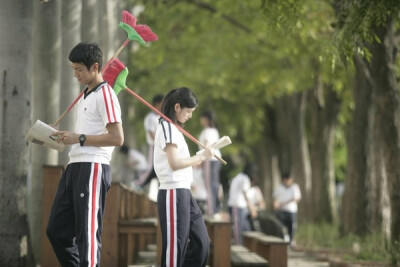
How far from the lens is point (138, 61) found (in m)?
28.9

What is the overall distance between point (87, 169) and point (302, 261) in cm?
1030

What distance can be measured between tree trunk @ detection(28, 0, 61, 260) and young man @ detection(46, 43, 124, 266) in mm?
4461

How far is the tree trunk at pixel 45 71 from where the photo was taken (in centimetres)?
1285

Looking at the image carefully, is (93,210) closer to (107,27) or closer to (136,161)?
(107,27)

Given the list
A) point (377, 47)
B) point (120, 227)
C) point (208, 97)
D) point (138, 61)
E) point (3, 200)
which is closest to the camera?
point (3, 200)

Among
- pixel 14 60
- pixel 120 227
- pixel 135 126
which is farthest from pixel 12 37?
pixel 135 126

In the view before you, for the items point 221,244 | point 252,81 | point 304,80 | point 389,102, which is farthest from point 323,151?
point 221,244

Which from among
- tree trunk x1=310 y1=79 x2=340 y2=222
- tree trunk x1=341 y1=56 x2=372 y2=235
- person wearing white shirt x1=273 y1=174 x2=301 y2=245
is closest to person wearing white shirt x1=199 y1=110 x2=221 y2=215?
tree trunk x1=341 y1=56 x2=372 y2=235

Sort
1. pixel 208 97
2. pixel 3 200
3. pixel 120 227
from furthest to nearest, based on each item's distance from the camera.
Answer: pixel 208 97
pixel 120 227
pixel 3 200

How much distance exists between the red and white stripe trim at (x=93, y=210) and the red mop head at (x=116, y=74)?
1.19m

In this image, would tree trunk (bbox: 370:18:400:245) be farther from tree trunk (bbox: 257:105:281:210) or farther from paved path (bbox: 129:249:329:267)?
tree trunk (bbox: 257:105:281:210)

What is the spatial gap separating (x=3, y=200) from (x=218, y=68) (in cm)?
1900

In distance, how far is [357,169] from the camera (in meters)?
21.8

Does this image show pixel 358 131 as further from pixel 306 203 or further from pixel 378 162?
pixel 306 203
